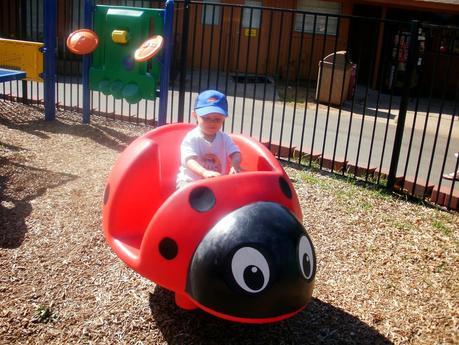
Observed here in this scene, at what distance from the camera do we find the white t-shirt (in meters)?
3.33

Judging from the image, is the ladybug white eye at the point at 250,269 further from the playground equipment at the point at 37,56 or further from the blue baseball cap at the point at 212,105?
the playground equipment at the point at 37,56

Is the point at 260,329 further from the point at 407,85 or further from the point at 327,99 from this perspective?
the point at 327,99

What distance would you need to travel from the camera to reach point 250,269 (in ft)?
8.39

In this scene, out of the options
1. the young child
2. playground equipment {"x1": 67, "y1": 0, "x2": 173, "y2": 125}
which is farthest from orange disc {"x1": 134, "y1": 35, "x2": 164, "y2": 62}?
the young child

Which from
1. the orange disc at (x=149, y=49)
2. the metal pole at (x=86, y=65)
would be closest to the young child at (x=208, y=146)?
the orange disc at (x=149, y=49)

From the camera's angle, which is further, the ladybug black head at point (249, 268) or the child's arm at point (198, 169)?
the child's arm at point (198, 169)

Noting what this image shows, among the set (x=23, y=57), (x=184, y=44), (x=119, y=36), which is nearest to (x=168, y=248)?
(x=119, y=36)

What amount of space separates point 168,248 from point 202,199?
29cm

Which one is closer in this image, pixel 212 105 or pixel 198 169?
pixel 198 169

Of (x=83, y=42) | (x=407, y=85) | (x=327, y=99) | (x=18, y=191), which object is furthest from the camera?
(x=327, y=99)

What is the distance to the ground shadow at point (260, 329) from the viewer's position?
302 centimetres

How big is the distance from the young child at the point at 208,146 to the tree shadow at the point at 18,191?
151 cm

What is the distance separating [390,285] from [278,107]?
9.20 m

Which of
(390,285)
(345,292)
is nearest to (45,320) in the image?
(345,292)
